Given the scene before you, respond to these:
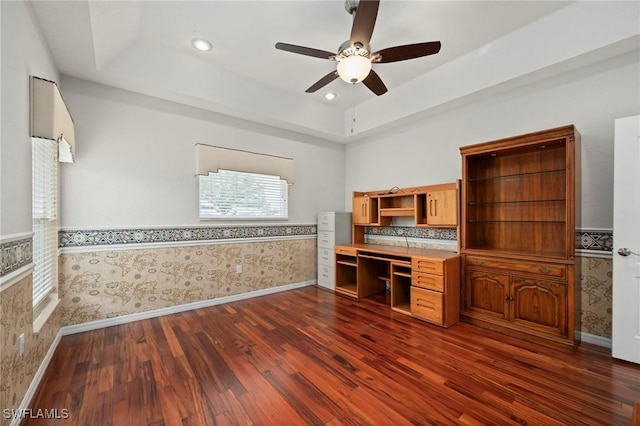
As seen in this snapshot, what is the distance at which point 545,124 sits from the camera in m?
2.98

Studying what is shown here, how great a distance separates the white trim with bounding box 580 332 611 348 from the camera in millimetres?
2548

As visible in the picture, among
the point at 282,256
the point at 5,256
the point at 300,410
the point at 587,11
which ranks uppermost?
the point at 587,11

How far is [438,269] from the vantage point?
3086 mm

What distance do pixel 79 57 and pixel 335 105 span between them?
3.28 m

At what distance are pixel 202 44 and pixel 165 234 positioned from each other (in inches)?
89.6

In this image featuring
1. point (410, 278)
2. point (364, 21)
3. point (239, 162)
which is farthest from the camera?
point (239, 162)

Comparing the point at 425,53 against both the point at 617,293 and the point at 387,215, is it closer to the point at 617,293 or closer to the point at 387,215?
the point at 387,215

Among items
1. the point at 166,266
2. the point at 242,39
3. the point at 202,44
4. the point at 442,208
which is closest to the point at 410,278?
the point at 442,208

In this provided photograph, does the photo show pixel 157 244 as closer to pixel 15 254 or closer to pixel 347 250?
pixel 15 254

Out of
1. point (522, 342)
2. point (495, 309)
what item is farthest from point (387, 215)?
point (522, 342)

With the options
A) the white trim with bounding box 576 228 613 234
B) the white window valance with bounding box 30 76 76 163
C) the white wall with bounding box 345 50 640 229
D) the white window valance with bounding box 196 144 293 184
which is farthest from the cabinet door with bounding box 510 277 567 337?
the white window valance with bounding box 30 76 76 163

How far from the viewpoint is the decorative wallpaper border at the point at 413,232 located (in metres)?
3.77

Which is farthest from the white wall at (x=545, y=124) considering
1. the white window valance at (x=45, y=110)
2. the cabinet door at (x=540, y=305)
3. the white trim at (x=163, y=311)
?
the white window valance at (x=45, y=110)

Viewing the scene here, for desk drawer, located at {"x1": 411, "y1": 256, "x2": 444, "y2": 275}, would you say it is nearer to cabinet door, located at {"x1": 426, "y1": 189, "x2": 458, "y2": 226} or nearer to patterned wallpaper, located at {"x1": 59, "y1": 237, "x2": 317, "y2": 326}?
cabinet door, located at {"x1": 426, "y1": 189, "x2": 458, "y2": 226}
